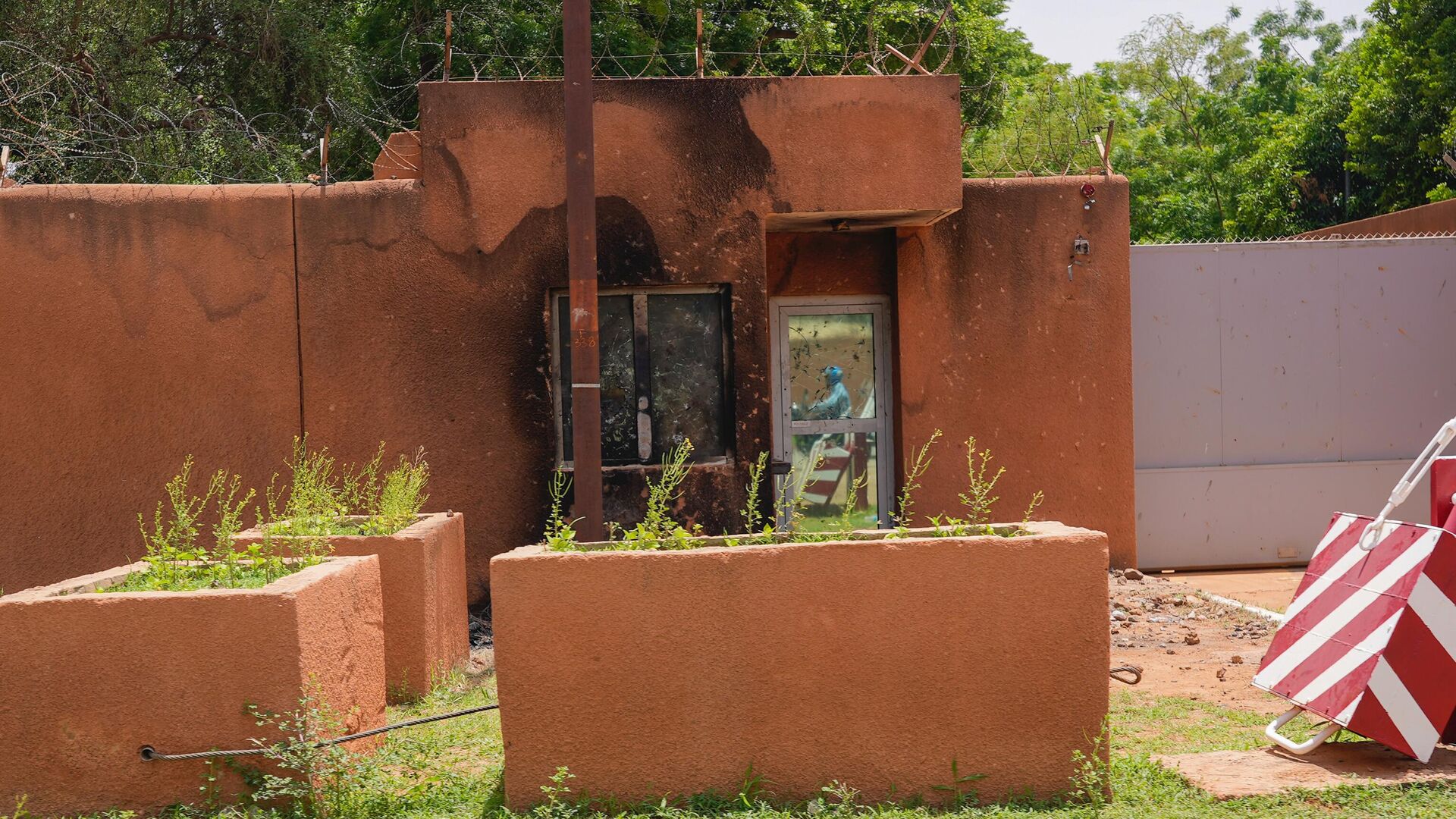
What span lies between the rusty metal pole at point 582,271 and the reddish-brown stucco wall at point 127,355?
2.55 m

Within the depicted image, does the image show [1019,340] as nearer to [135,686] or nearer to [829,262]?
[829,262]

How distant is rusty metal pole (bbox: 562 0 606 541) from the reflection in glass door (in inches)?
117

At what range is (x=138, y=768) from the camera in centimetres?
420

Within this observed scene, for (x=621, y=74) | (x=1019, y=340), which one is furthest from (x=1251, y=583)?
(x=621, y=74)

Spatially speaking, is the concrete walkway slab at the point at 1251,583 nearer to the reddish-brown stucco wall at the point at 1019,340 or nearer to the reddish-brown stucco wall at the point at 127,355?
the reddish-brown stucco wall at the point at 1019,340

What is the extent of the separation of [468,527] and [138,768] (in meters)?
3.93

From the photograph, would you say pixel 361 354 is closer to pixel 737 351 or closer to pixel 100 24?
pixel 737 351

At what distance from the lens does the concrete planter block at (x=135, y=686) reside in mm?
4152

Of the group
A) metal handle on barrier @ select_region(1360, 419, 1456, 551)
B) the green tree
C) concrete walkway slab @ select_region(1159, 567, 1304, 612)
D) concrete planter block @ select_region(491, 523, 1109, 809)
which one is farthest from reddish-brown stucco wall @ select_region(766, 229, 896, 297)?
the green tree

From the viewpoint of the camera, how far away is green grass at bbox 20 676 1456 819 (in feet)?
13.6

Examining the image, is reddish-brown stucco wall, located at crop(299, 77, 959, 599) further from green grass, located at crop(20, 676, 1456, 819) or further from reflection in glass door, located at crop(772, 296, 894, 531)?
green grass, located at crop(20, 676, 1456, 819)

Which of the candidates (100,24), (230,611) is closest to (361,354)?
(230,611)

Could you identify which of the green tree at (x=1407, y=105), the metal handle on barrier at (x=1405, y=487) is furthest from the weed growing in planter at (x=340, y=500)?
the green tree at (x=1407, y=105)

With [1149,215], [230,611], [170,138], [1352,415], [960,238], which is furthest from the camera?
[1149,215]
